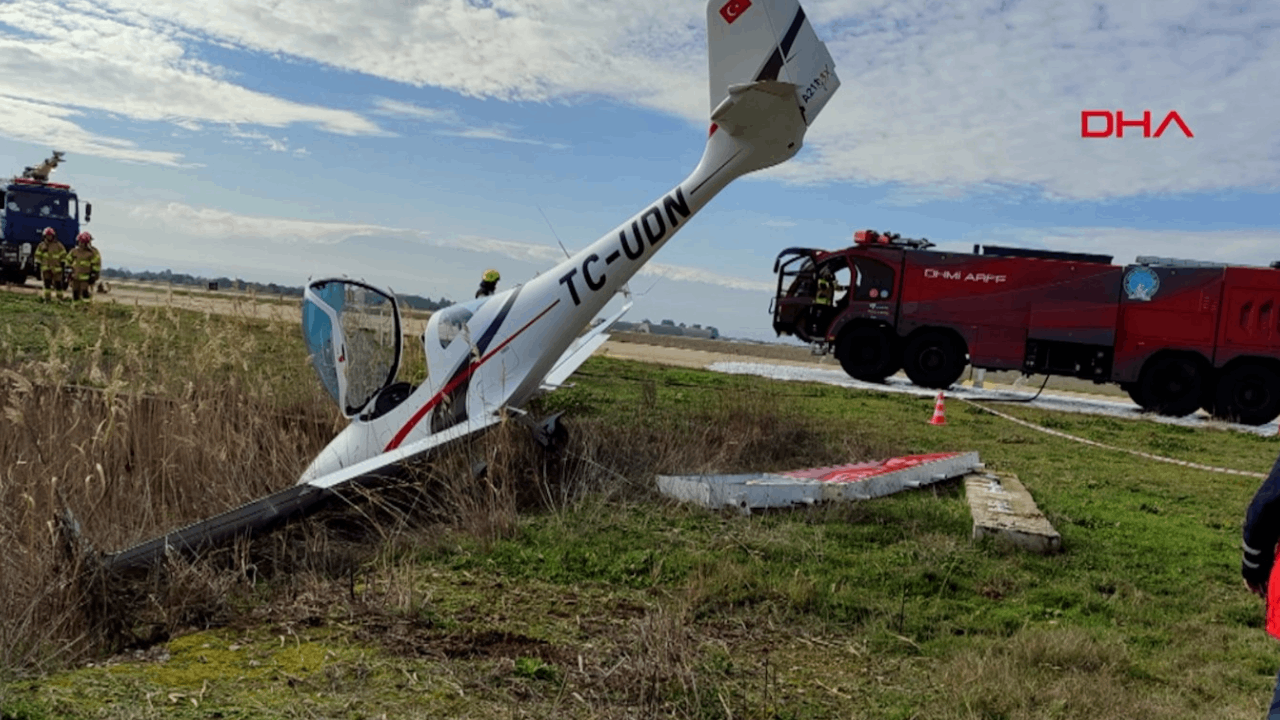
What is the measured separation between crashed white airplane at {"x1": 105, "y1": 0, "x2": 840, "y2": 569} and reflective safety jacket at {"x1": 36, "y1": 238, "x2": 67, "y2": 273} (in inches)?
687

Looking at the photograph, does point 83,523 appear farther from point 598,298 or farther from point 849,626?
point 849,626

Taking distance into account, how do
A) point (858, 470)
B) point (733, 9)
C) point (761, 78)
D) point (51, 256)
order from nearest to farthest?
point (733, 9), point (761, 78), point (858, 470), point (51, 256)

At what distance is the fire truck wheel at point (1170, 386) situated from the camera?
18.2 m

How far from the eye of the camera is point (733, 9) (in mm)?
7211

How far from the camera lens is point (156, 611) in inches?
175

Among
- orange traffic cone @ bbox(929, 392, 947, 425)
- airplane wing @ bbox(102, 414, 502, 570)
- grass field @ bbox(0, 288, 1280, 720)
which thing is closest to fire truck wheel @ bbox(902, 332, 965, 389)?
orange traffic cone @ bbox(929, 392, 947, 425)

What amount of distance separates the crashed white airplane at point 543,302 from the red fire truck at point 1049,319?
12735 millimetres

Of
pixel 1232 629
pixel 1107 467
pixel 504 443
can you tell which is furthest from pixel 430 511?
pixel 1107 467

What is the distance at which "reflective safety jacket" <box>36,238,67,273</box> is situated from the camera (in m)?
21.5

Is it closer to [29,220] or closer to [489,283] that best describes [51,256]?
[29,220]

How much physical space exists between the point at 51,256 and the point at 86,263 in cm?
309

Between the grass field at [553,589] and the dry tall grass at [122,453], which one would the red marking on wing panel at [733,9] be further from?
the dry tall grass at [122,453]

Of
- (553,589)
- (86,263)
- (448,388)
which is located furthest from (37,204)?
(553,589)

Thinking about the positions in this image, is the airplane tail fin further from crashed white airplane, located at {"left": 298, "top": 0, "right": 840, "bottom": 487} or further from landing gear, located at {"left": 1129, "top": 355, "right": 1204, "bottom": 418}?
landing gear, located at {"left": 1129, "top": 355, "right": 1204, "bottom": 418}
